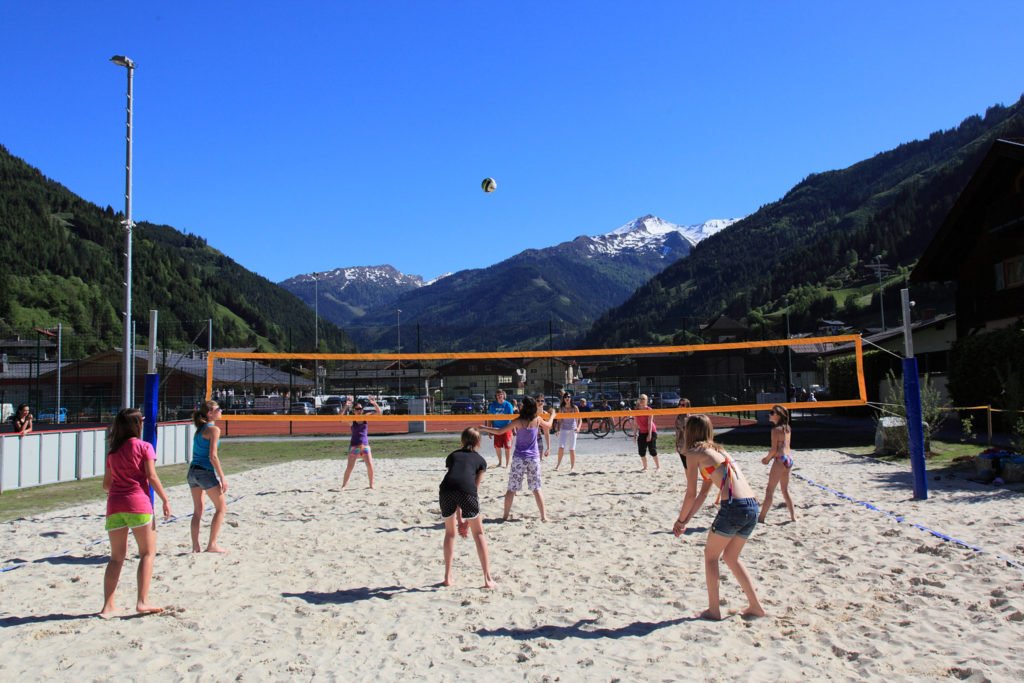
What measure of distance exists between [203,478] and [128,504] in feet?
6.81

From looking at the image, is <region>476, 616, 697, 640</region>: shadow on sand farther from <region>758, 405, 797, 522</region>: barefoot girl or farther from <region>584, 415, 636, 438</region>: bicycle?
<region>584, 415, 636, 438</region>: bicycle

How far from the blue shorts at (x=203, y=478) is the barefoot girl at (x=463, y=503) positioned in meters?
2.55

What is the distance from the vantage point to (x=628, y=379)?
85.3ft

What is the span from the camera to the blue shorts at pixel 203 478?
705 centimetres

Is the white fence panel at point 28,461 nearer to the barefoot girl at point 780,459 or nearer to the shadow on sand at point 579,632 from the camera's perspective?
the shadow on sand at point 579,632

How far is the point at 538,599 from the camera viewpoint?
545cm

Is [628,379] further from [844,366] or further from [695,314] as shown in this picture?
[695,314]

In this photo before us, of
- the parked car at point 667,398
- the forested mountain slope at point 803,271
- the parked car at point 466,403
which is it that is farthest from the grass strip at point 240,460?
the forested mountain slope at point 803,271

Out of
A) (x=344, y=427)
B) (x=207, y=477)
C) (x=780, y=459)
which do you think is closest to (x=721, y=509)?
(x=780, y=459)

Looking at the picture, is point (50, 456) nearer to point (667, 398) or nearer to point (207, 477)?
point (207, 477)

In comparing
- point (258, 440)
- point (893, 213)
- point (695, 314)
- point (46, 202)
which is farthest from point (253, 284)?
point (258, 440)

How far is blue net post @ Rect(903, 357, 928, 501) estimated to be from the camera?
888cm

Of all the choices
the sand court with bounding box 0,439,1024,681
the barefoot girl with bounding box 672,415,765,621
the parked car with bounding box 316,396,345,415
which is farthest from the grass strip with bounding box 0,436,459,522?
the barefoot girl with bounding box 672,415,765,621

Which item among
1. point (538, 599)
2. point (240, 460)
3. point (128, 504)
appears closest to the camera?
point (128, 504)
